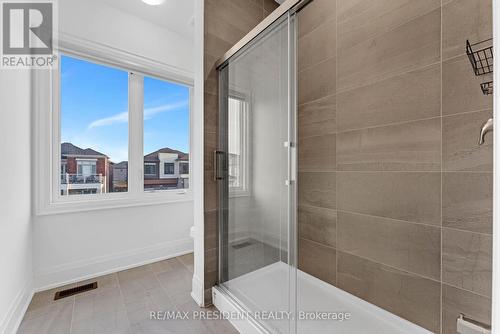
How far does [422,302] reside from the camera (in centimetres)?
147

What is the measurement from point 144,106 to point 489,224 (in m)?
2.87

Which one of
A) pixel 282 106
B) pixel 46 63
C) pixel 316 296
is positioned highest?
pixel 46 63

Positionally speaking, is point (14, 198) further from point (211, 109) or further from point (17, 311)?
point (211, 109)

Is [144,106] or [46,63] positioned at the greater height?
[46,63]

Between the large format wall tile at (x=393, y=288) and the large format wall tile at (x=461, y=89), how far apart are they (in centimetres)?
99

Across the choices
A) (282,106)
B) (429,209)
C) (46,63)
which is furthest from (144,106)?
(429,209)

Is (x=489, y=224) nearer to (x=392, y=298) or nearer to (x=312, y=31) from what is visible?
(x=392, y=298)

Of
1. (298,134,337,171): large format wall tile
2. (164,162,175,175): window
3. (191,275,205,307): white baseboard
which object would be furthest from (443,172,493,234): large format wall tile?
(164,162,175,175): window

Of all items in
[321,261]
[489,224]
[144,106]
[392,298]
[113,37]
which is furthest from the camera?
[144,106]

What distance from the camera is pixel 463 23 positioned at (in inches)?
51.0

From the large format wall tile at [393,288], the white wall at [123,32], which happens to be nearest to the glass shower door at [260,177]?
the large format wall tile at [393,288]

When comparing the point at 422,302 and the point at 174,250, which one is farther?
the point at 174,250

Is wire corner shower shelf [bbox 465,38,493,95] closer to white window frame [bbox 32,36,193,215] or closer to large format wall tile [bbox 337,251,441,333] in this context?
large format wall tile [bbox 337,251,441,333]

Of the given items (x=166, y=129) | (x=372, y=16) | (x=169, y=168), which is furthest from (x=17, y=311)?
(x=372, y=16)
